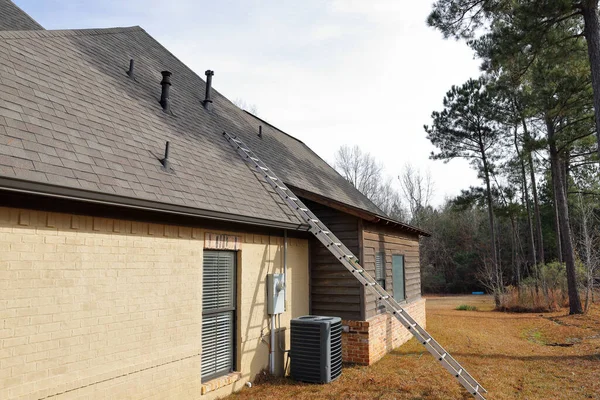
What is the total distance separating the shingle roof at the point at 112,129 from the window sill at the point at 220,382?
8.59 ft

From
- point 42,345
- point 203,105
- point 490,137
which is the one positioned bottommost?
point 42,345

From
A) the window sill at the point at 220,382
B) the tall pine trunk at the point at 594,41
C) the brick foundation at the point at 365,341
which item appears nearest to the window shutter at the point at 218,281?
the window sill at the point at 220,382

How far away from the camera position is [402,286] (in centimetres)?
1256

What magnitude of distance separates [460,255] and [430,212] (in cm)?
696

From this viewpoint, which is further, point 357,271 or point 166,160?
point 357,271

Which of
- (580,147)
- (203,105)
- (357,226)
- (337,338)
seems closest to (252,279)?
(337,338)

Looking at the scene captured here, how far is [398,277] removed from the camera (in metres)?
12.2

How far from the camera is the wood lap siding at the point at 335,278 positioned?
357 inches

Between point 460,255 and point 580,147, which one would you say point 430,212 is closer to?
point 460,255

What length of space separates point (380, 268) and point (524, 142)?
42.9 feet

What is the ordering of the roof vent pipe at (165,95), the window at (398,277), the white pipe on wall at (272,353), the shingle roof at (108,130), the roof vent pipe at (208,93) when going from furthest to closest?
the window at (398,277)
the roof vent pipe at (208,93)
the roof vent pipe at (165,95)
the white pipe on wall at (272,353)
the shingle roof at (108,130)

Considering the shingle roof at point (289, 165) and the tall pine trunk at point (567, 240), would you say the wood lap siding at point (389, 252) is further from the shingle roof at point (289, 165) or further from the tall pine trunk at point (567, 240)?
the tall pine trunk at point (567, 240)

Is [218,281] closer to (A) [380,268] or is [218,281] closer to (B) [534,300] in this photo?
(A) [380,268]

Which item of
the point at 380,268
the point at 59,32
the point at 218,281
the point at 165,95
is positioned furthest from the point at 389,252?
the point at 59,32
